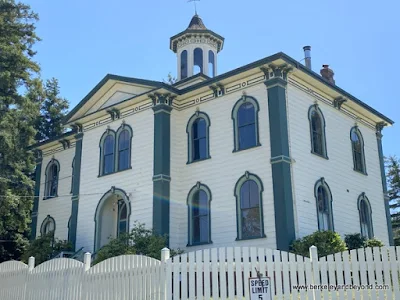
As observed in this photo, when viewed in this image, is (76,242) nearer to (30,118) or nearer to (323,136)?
(30,118)

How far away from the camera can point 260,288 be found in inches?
342

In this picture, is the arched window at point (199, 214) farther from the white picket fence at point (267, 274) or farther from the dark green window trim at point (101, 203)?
the white picket fence at point (267, 274)

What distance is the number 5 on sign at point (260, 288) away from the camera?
8641 millimetres

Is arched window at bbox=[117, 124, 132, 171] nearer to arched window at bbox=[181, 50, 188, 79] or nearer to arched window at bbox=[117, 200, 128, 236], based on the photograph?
arched window at bbox=[117, 200, 128, 236]

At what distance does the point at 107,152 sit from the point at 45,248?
5607 millimetres

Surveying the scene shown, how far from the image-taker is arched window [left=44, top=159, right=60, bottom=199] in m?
29.2

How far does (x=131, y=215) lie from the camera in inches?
867

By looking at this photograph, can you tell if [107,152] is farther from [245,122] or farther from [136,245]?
[245,122]

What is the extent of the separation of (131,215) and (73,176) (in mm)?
6484

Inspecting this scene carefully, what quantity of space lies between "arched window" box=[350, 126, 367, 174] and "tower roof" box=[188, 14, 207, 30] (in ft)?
33.9

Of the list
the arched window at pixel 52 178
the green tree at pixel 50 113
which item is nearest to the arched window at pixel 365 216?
the arched window at pixel 52 178

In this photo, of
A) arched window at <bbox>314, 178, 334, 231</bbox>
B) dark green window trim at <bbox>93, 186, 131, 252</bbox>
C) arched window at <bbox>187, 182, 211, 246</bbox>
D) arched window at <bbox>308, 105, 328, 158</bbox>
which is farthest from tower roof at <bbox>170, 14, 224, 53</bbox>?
arched window at <bbox>314, 178, 334, 231</bbox>

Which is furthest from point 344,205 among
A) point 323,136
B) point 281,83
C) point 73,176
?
point 73,176

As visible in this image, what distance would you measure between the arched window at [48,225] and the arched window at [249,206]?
1308 cm
